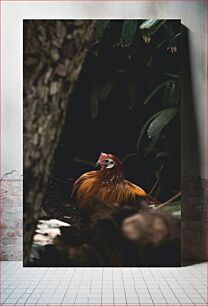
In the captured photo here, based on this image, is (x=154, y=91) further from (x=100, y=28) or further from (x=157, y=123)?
(x=100, y=28)

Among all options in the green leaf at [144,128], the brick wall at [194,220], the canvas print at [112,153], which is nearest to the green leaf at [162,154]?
the canvas print at [112,153]

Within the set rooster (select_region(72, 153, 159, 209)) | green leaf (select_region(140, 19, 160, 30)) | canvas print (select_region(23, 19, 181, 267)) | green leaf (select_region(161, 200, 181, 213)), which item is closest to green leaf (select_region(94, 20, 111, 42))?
canvas print (select_region(23, 19, 181, 267))

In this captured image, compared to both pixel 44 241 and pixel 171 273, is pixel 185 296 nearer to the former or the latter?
pixel 171 273

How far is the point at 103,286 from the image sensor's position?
3936 mm

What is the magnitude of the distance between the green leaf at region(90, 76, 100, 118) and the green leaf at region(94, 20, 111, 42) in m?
0.33

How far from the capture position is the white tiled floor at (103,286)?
3.62 meters

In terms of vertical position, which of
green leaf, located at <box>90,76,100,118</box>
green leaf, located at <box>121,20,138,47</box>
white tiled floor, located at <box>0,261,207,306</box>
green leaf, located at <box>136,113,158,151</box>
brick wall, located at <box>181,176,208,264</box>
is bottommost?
white tiled floor, located at <box>0,261,207,306</box>

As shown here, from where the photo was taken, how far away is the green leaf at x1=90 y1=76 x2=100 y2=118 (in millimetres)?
4488

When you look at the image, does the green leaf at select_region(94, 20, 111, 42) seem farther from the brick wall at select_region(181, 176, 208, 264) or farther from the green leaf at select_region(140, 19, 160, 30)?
the brick wall at select_region(181, 176, 208, 264)

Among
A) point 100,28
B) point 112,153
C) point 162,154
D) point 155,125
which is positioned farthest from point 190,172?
point 100,28

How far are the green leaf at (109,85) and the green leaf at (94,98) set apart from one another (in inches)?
1.4

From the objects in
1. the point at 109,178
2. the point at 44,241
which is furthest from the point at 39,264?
the point at 109,178

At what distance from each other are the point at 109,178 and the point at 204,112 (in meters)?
0.98

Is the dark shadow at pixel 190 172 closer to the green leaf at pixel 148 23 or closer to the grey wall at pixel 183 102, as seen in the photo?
the grey wall at pixel 183 102
